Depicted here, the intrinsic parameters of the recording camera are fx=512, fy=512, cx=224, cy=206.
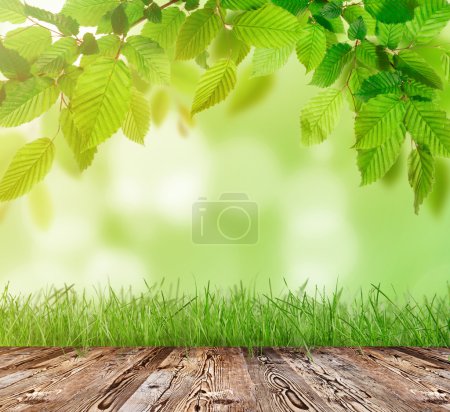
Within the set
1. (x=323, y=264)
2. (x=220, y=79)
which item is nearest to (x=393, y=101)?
(x=220, y=79)

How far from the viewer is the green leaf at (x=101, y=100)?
527mm

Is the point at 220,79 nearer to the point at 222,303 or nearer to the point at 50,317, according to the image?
the point at 222,303

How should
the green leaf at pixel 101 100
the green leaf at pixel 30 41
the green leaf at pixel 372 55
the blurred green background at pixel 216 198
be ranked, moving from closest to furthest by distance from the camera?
the green leaf at pixel 101 100, the green leaf at pixel 30 41, the green leaf at pixel 372 55, the blurred green background at pixel 216 198

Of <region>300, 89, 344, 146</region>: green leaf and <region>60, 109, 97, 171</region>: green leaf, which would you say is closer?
<region>60, 109, 97, 171</region>: green leaf

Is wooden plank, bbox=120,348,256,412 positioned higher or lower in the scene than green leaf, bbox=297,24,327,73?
lower

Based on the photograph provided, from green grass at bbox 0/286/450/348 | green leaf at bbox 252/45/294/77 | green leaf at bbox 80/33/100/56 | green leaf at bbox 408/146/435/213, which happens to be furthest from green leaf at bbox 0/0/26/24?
green grass at bbox 0/286/450/348

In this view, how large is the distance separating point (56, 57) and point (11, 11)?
4.3 inches

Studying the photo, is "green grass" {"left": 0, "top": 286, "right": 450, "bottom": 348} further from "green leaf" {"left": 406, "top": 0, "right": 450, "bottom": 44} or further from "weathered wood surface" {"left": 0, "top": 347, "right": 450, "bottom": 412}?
"green leaf" {"left": 406, "top": 0, "right": 450, "bottom": 44}

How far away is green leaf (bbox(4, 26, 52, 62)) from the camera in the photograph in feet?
2.06

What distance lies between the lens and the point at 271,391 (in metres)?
0.95

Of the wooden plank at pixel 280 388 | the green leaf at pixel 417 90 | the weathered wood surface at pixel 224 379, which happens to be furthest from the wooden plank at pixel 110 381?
the green leaf at pixel 417 90

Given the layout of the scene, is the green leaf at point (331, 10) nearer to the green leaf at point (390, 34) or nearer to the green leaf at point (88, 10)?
the green leaf at point (390, 34)

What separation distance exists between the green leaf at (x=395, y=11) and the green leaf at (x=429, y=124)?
0.35 ft

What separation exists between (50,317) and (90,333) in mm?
165
